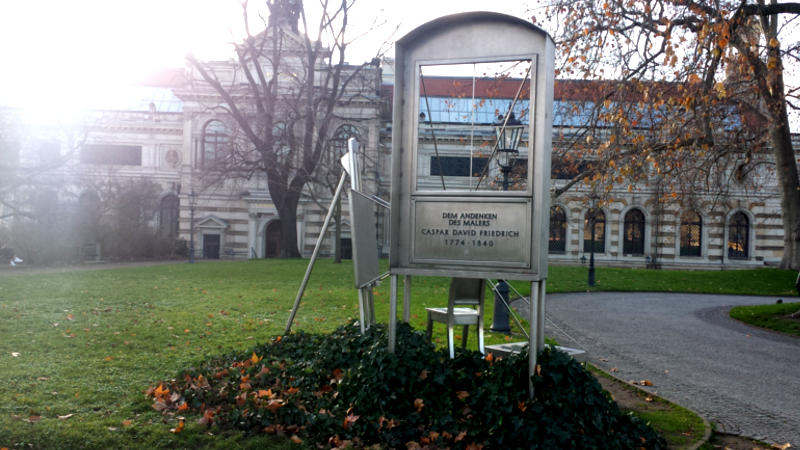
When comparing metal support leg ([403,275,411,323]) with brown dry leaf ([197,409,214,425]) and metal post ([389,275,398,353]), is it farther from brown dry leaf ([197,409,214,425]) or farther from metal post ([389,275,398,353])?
brown dry leaf ([197,409,214,425])

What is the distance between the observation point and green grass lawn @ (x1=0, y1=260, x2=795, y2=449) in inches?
189

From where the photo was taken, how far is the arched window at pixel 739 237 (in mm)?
43281

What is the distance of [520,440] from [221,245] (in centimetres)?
3981

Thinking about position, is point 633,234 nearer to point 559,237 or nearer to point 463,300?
→ point 559,237

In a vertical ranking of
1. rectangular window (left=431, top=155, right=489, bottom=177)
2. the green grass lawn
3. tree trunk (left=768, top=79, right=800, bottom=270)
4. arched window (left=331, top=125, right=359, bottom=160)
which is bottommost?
the green grass lawn

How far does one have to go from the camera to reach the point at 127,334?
8852mm

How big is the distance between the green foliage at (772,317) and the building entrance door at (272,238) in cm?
3281

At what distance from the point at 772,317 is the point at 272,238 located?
113 feet

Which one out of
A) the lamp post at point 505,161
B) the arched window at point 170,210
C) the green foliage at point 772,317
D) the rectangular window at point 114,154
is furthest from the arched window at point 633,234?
the rectangular window at point 114,154

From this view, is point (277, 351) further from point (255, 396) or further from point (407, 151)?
point (407, 151)

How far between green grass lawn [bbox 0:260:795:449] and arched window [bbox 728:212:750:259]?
1127 inches

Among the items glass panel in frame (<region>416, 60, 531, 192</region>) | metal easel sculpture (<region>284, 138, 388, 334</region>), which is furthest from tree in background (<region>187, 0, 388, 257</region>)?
metal easel sculpture (<region>284, 138, 388, 334</region>)

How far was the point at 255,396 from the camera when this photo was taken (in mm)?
5445

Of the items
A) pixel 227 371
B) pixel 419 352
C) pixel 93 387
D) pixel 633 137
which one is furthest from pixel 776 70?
pixel 93 387
